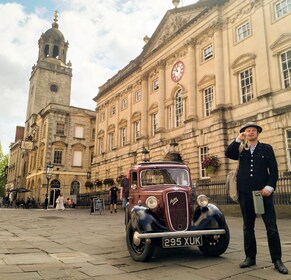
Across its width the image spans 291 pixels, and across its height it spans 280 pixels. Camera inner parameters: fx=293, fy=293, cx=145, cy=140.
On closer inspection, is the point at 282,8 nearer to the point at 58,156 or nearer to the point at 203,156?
the point at 203,156

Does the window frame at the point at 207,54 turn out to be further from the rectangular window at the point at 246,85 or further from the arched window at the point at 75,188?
the arched window at the point at 75,188

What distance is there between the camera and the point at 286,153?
15.8 meters

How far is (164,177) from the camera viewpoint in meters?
6.88

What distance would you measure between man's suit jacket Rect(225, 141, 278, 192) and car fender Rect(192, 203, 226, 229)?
0.97 meters

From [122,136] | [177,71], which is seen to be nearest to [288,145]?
[177,71]

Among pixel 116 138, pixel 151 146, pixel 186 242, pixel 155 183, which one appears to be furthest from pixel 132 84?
pixel 186 242

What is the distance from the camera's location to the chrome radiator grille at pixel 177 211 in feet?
17.2

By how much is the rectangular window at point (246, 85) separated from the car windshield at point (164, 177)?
44.9 ft

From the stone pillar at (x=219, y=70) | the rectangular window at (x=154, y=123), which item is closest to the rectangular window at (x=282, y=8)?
the stone pillar at (x=219, y=70)

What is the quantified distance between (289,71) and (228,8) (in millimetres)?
7329

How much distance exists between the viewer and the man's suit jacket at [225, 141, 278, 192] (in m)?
4.40

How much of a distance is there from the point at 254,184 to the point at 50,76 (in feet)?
179

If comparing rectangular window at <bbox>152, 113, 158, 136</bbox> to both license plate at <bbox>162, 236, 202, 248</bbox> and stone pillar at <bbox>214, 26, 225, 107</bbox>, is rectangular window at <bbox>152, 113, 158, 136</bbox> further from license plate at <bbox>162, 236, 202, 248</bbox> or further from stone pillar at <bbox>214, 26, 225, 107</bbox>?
license plate at <bbox>162, 236, 202, 248</bbox>

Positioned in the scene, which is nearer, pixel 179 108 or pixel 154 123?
pixel 179 108
